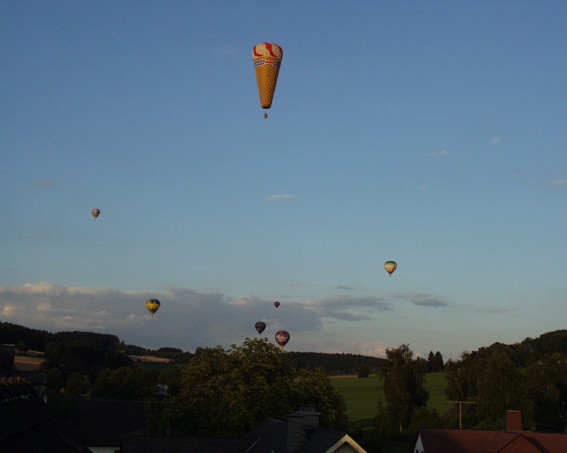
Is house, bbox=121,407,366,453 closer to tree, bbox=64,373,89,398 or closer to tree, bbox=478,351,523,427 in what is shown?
tree, bbox=478,351,523,427

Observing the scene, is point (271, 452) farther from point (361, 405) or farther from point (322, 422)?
point (361, 405)

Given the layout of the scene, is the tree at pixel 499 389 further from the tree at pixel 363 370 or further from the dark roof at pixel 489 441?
the tree at pixel 363 370

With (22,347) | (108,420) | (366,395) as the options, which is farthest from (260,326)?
(22,347)

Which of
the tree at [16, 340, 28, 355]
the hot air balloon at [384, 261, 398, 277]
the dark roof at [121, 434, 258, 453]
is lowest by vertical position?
the dark roof at [121, 434, 258, 453]

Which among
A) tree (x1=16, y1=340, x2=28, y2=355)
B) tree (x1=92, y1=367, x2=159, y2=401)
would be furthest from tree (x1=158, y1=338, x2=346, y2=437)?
tree (x1=16, y1=340, x2=28, y2=355)

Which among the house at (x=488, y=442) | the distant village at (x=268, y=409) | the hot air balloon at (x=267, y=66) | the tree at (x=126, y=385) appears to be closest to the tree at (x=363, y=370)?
the distant village at (x=268, y=409)

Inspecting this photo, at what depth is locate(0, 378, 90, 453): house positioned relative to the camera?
31531 mm

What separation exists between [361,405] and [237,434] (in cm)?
6689

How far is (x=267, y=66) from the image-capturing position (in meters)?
50.9

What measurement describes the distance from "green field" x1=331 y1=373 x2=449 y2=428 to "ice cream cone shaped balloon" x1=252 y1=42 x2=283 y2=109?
179ft

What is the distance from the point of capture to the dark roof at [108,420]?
7135 cm

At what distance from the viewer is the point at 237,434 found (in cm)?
5862

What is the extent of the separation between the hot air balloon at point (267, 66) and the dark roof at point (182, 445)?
20.7 metres

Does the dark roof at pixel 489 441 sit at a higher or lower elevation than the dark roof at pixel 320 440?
higher
